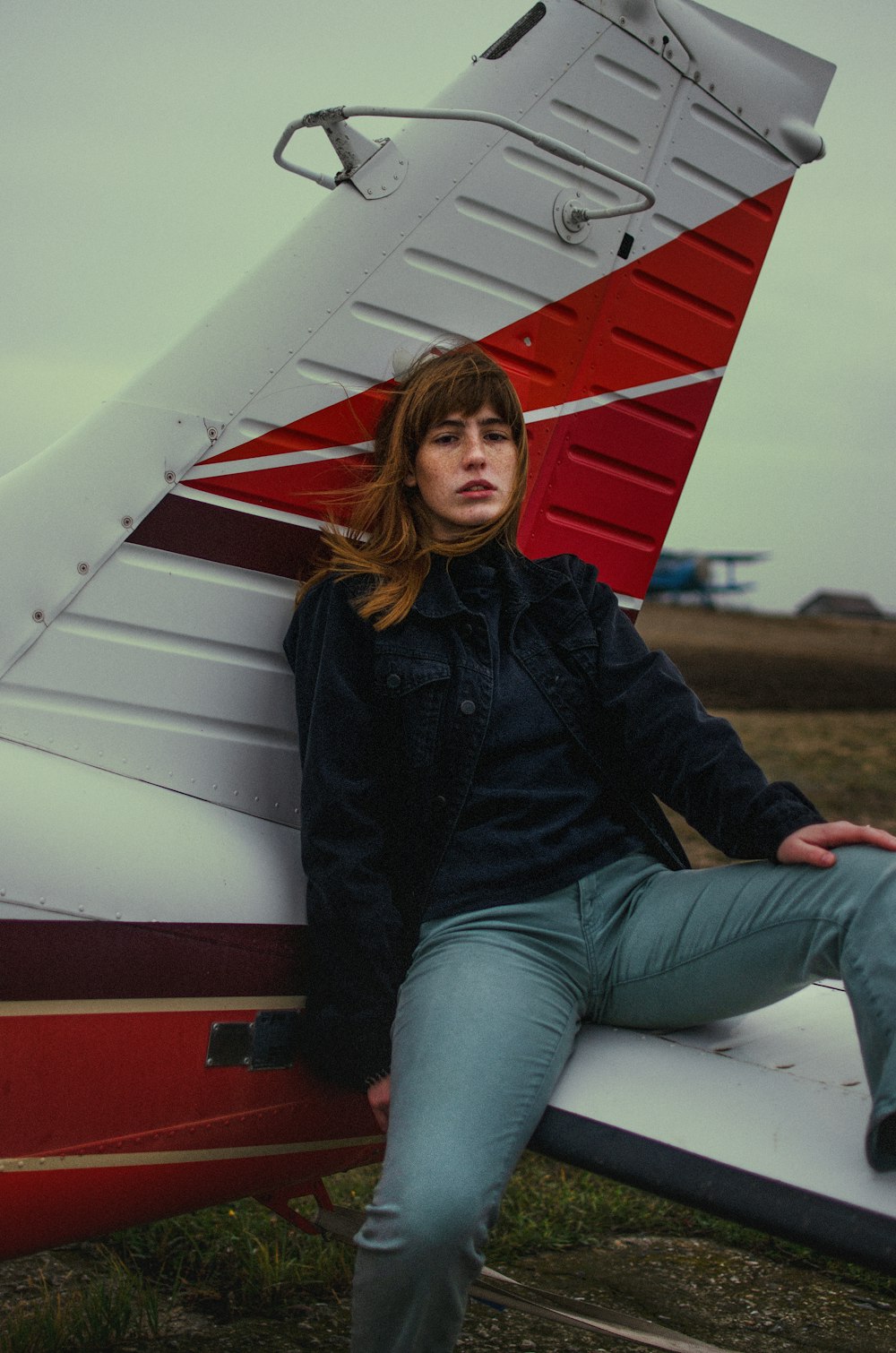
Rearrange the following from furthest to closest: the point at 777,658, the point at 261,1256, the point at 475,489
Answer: the point at 777,658 → the point at 261,1256 → the point at 475,489

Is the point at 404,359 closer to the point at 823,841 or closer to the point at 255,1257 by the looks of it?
the point at 823,841

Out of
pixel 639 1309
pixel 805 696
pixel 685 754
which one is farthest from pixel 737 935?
pixel 805 696

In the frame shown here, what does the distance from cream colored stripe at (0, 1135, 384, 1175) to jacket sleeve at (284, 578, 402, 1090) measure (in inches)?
7.0

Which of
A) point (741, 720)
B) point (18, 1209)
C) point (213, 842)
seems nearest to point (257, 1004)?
point (213, 842)

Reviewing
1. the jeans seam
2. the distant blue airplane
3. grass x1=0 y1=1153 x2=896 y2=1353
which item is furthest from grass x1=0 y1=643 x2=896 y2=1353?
the distant blue airplane

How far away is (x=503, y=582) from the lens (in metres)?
2.33

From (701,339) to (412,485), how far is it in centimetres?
99

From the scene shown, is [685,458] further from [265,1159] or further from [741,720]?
[741,720]

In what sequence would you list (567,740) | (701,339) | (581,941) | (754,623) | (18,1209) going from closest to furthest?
(18,1209), (581,941), (567,740), (701,339), (754,623)

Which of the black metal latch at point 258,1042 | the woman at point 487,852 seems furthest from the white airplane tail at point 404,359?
the black metal latch at point 258,1042

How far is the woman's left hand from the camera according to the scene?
6.54ft

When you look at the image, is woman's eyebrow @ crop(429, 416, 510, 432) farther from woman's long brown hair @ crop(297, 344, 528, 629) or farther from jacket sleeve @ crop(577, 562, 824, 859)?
jacket sleeve @ crop(577, 562, 824, 859)

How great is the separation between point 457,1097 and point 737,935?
54 centimetres

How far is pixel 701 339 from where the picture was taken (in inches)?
115
